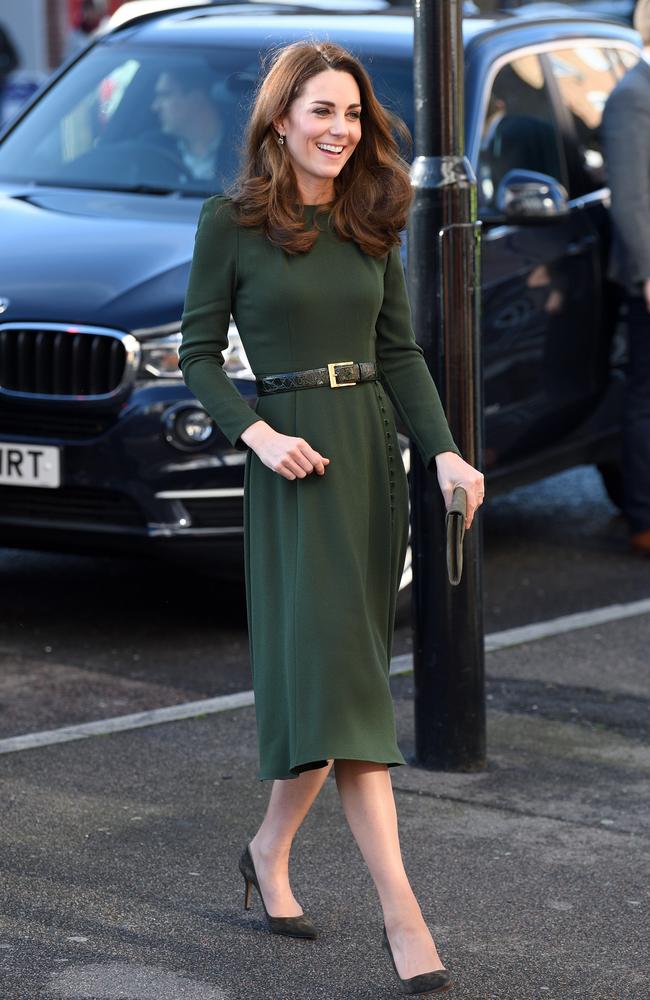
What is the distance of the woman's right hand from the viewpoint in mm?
3793

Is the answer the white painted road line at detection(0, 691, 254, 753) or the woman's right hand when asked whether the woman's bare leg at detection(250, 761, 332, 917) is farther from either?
the white painted road line at detection(0, 691, 254, 753)

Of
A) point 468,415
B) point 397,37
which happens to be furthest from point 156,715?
point 397,37

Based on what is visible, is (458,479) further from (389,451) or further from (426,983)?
(426,983)

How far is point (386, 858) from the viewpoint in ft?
12.7

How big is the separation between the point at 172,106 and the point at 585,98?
1904 millimetres

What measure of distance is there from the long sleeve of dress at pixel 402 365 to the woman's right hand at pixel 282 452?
1.00 ft

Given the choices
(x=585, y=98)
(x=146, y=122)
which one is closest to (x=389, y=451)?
(x=146, y=122)

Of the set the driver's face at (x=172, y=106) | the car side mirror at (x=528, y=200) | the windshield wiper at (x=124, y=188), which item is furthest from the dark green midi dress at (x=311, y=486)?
the driver's face at (x=172, y=106)

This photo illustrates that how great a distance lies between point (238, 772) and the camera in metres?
5.23

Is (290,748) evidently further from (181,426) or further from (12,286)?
(12,286)

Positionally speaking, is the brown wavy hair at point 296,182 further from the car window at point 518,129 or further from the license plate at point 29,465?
the car window at point 518,129

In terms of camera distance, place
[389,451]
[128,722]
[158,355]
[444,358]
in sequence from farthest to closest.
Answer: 1. [158,355]
2. [128,722]
3. [444,358]
4. [389,451]

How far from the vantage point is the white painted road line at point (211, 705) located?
214 inches

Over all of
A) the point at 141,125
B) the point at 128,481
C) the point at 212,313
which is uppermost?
the point at 141,125
